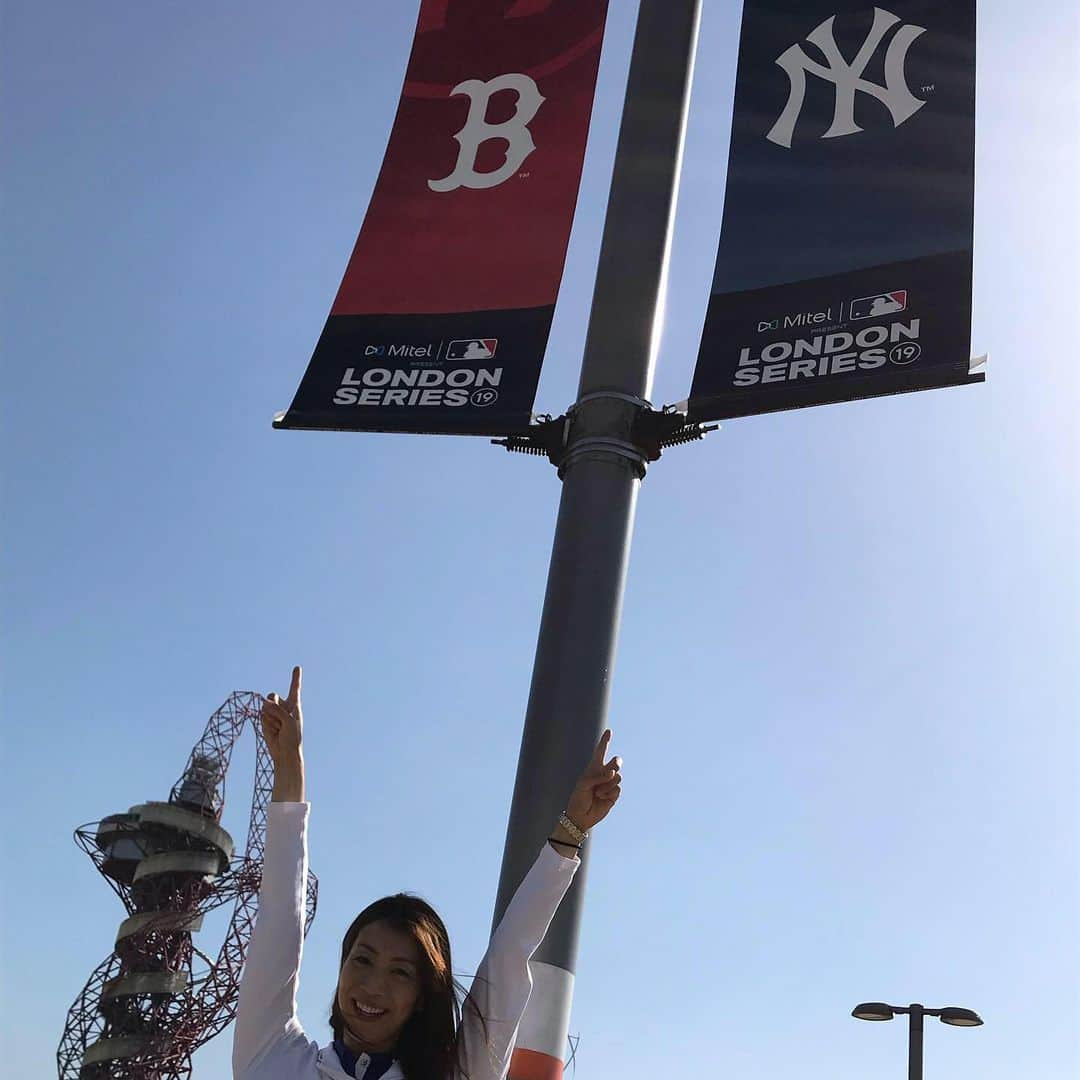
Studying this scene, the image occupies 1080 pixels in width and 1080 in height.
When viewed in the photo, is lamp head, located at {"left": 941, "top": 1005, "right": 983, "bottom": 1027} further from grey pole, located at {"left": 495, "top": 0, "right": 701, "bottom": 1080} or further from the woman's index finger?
the woman's index finger

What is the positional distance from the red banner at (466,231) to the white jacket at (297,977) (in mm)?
5863

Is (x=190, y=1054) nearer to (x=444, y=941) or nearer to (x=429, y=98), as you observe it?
(x=429, y=98)

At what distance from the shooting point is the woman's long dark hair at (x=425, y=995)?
10.1 feet

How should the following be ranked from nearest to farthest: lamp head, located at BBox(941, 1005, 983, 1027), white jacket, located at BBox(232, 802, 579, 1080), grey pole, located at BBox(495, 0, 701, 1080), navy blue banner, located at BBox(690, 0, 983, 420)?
white jacket, located at BBox(232, 802, 579, 1080) → grey pole, located at BBox(495, 0, 701, 1080) → navy blue banner, located at BBox(690, 0, 983, 420) → lamp head, located at BBox(941, 1005, 983, 1027)

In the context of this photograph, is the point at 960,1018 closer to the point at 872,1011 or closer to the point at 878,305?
the point at 872,1011

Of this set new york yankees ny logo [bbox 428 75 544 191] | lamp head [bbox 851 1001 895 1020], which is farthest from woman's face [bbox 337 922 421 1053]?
lamp head [bbox 851 1001 895 1020]

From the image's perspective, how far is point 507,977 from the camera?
10.7ft

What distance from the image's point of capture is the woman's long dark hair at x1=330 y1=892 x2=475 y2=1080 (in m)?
3.07

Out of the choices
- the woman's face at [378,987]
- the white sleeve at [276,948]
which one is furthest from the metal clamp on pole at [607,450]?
the woman's face at [378,987]

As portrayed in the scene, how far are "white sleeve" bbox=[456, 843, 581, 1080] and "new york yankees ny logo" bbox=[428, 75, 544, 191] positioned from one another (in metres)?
7.88

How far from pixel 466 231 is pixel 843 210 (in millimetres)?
2763

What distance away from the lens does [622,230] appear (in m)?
10.4

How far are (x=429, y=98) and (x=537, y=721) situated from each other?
5.70 meters

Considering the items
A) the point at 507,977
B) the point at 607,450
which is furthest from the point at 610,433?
the point at 507,977
